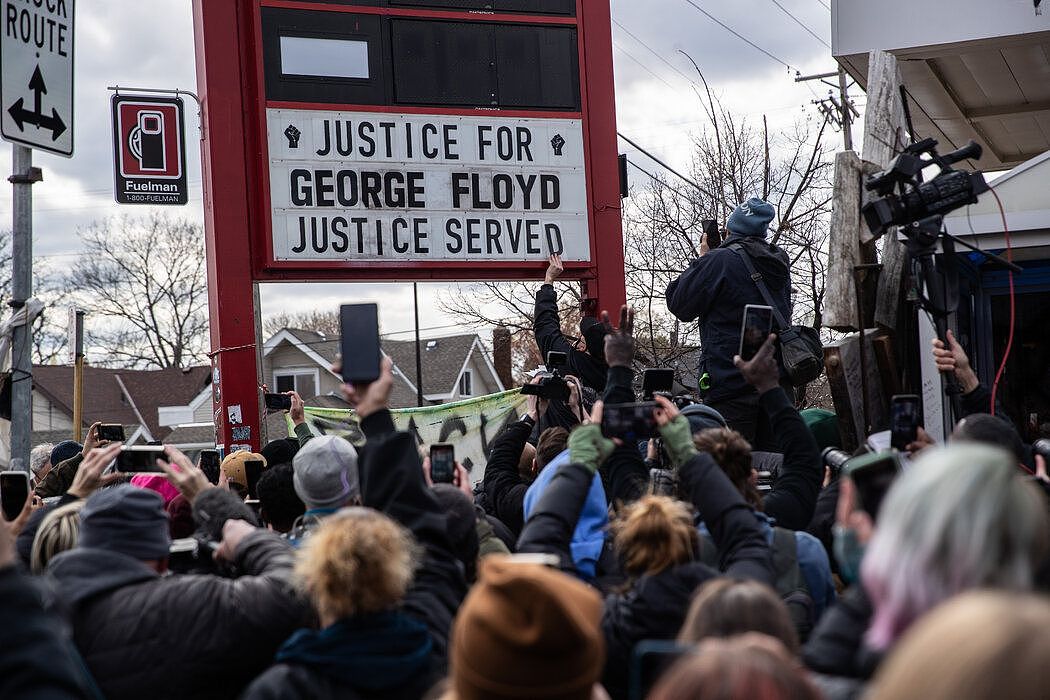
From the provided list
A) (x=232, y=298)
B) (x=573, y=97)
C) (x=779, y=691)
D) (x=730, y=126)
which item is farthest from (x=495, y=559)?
(x=730, y=126)

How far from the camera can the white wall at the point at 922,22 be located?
923 cm

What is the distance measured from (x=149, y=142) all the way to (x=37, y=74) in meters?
3.09

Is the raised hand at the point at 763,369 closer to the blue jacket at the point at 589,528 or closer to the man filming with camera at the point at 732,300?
the blue jacket at the point at 589,528

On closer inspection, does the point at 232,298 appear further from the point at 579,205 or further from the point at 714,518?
the point at 714,518

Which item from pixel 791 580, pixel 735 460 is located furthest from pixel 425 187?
pixel 791 580

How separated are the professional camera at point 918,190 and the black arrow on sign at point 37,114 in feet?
14.2

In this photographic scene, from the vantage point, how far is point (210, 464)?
5633mm

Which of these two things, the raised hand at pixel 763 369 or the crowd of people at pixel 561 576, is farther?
the raised hand at pixel 763 369

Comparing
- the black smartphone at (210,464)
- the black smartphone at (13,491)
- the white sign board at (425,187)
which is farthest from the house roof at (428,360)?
the black smartphone at (13,491)

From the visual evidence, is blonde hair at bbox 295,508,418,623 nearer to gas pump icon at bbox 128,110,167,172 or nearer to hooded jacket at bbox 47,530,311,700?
hooded jacket at bbox 47,530,311,700

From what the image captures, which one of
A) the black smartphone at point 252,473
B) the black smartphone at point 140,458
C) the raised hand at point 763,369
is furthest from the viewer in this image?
the black smartphone at point 252,473

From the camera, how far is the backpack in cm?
345

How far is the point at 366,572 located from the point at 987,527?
1445 millimetres

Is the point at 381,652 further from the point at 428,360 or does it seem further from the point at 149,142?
the point at 428,360
